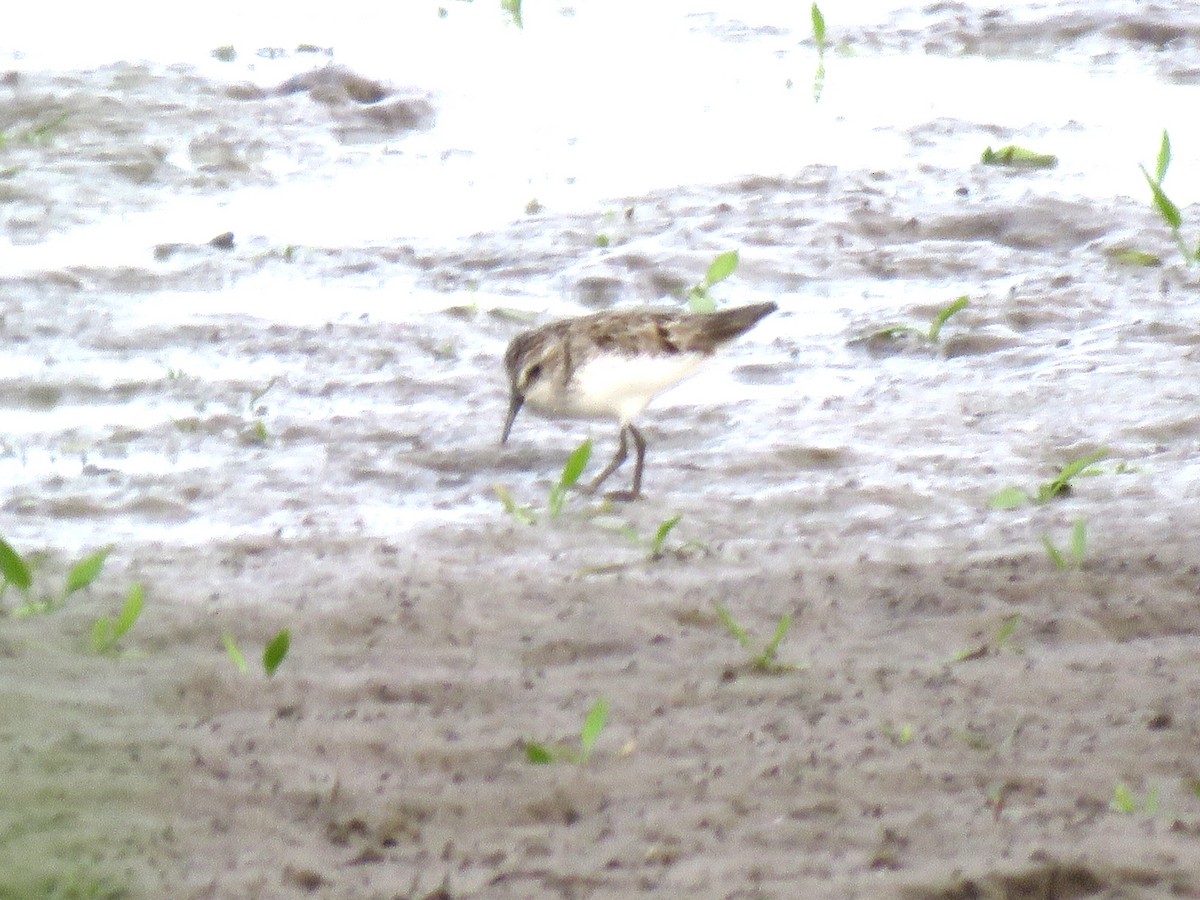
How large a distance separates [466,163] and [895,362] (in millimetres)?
3875

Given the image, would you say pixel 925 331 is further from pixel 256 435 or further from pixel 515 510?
pixel 256 435

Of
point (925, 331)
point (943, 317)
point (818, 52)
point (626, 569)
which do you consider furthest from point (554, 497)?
point (818, 52)

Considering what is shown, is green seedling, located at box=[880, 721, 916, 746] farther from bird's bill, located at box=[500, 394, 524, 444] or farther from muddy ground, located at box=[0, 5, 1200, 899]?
bird's bill, located at box=[500, 394, 524, 444]

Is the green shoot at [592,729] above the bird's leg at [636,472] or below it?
above

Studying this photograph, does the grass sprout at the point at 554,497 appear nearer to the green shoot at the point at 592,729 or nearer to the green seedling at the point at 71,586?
the green seedling at the point at 71,586

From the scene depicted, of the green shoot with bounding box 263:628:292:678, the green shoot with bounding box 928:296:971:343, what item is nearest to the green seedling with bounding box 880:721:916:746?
the green shoot with bounding box 263:628:292:678

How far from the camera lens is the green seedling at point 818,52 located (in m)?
12.5

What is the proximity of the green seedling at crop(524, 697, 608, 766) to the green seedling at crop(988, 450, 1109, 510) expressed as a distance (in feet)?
7.43

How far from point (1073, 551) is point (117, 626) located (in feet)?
8.91

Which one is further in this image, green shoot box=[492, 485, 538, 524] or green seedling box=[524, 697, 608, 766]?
green shoot box=[492, 485, 538, 524]

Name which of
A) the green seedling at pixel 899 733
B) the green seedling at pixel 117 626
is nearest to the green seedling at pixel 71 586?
the green seedling at pixel 117 626

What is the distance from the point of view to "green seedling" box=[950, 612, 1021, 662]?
17.1ft

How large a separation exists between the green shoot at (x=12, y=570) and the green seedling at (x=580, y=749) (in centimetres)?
152

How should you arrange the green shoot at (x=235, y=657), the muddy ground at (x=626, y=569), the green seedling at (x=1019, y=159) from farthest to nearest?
the green seedling at (x=1019, y=159) → the green shoot at (x=235, y=657) → the muddy ground at (x=626, y=569)
